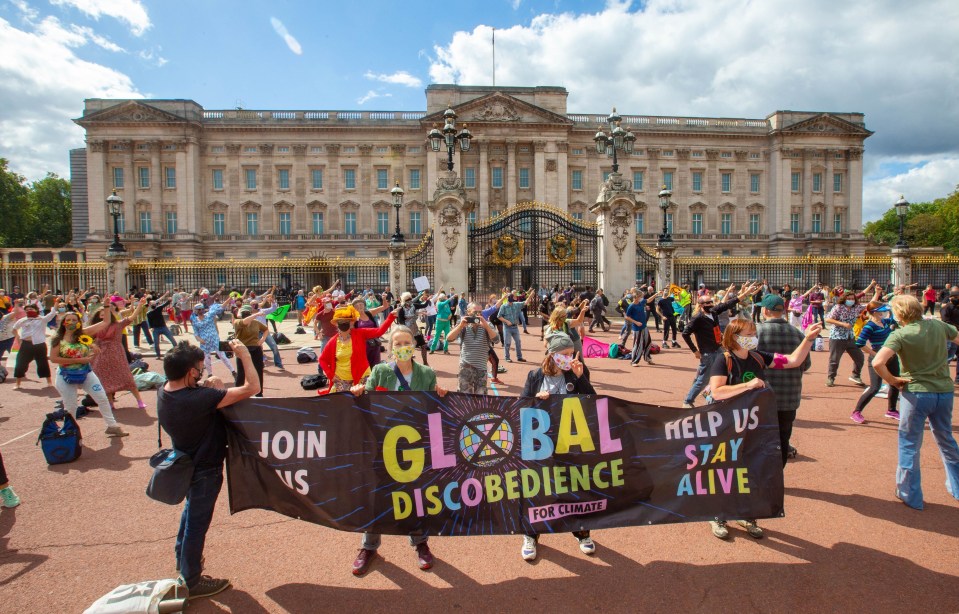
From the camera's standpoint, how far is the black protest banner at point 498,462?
3893mm

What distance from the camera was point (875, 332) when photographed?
25.1 ft

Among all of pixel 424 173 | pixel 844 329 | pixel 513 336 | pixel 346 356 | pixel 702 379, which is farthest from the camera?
pixel 424 173

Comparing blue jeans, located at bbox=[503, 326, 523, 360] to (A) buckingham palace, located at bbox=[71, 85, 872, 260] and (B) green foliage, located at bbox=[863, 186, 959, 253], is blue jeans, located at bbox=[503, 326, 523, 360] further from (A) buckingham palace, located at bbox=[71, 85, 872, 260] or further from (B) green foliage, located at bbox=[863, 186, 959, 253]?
(B) green foliage, located at bbox=[863, 186, 959, 253]

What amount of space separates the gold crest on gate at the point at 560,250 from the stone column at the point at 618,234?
6.51 ft

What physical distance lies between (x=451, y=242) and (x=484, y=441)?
678 inches

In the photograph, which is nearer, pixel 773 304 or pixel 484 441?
pixel 484 441

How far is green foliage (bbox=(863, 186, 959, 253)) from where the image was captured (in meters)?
55.8

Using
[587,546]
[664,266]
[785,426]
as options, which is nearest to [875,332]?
[785,426]

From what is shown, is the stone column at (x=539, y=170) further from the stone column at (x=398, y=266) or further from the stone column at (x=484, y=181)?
the stone column at (x=398, y=266)

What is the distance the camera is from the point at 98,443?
22.5ft

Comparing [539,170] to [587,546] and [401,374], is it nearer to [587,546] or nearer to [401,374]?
[401,374]

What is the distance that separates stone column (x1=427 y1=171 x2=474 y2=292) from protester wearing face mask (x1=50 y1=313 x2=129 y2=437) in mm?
14412

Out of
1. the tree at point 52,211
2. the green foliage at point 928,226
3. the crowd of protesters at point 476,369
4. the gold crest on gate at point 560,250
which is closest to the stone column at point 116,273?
the crowd of protesters at point 476,369

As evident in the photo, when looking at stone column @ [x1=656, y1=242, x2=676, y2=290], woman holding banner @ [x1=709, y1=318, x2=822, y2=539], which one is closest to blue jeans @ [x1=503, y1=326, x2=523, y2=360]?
woman holding banner @ [x1=709, y1=318, x2=822, y2=539]
